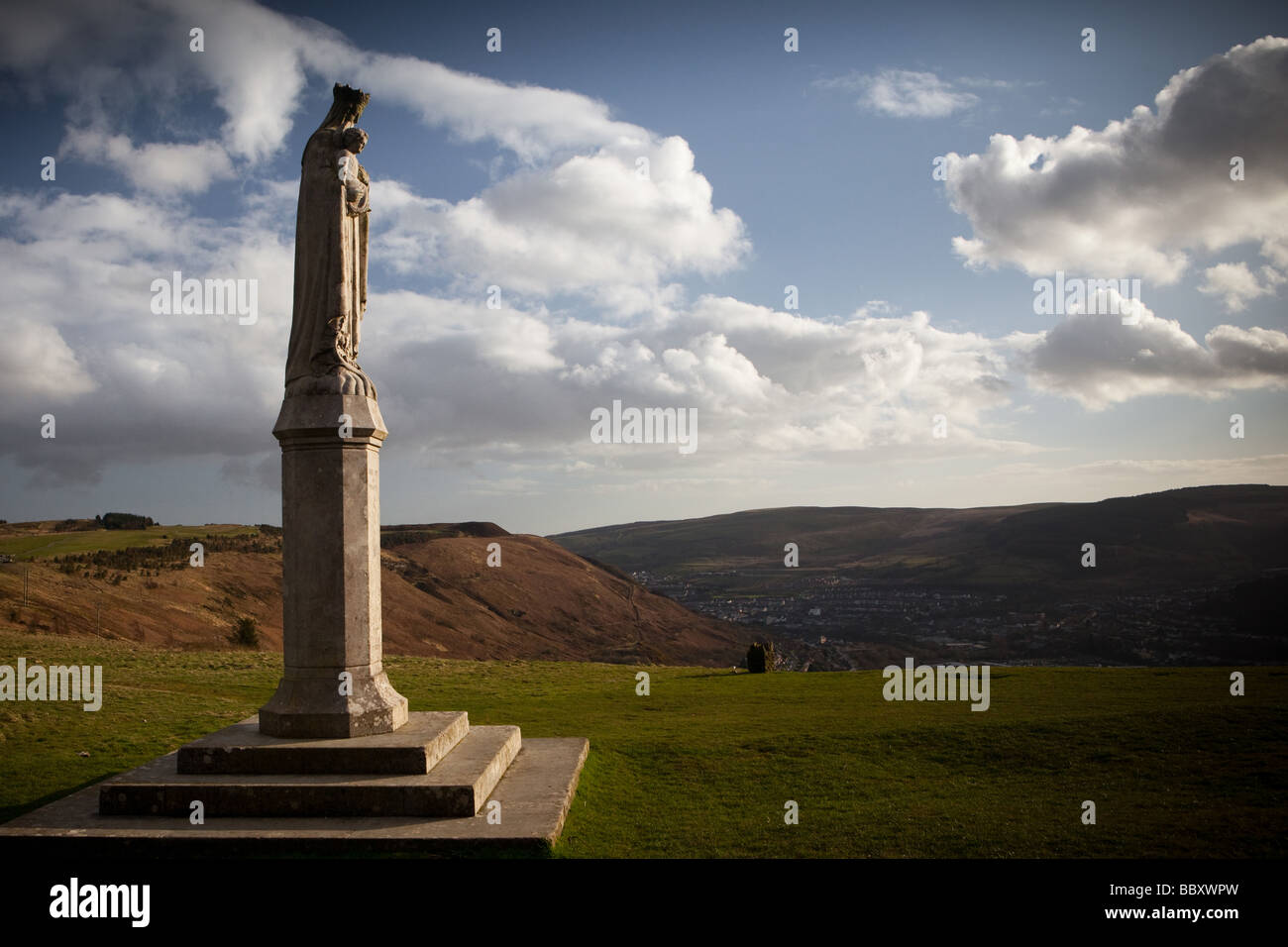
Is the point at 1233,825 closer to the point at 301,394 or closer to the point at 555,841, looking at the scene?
the point at 555,841

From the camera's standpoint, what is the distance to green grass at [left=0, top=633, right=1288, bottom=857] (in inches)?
304

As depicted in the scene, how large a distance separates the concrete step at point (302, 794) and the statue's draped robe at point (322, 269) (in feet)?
14.2

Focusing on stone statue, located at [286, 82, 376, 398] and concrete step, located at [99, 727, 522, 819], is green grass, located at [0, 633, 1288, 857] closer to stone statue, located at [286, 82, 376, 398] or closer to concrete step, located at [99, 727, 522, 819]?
concrete step, located at [99, 727, 522, 819]

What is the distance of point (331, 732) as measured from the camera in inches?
342

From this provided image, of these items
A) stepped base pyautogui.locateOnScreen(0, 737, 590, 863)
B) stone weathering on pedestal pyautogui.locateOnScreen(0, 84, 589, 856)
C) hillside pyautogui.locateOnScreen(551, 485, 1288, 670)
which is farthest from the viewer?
hillside pyautogui.locateOnScreen(551, 485, 1288, 670)

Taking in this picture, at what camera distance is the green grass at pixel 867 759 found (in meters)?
7.71

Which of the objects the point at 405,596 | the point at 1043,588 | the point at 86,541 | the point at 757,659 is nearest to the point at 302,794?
the point at 757,659

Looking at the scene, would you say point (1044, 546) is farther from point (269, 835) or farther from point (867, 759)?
point (269, 835)

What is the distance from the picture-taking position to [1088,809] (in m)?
8.27

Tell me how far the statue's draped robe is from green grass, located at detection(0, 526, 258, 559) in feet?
132

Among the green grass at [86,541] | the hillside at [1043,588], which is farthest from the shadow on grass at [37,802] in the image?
the hillside at [1043,588]

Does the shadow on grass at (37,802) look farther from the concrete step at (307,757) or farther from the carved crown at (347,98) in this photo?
the carved crown at (347,98)

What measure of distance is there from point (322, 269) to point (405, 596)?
→ 52.7 meters

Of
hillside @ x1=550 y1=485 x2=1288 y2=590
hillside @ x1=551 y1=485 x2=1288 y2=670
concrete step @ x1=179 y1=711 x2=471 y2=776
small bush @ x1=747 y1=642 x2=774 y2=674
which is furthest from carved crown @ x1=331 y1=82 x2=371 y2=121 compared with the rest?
hillside @ x1=550 y1=485 x2=1288 y2=590
